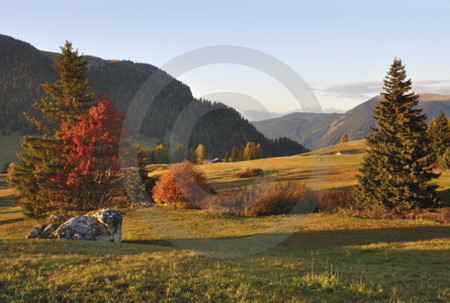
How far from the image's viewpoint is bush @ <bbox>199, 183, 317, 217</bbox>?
39750mm

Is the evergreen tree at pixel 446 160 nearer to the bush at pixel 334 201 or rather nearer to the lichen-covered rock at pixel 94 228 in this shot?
the bush at pixel 334 201

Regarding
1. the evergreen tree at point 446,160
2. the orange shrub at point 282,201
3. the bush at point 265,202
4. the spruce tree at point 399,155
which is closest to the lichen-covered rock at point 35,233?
the bush at point 265,202

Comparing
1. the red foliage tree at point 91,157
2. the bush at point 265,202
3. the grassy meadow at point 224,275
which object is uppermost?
the red foliage tree at point 91,157

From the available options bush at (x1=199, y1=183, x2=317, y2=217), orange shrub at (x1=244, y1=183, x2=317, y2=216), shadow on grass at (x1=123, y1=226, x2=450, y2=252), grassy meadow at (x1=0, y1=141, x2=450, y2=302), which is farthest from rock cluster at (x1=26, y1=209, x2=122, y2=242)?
orange shrub at (x1=244, y1=183, x2=317, y2=216)

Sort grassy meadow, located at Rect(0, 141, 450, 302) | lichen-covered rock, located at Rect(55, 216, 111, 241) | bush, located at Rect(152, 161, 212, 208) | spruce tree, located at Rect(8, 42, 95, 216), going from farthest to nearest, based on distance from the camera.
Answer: bush, located at Rect(152, 161, 212, 208), spruce tree, located at Rect(8, 42, 95, 216), lichen-covered rock, located at Rect(55, 216, 111, 241), grassy meadow, located at Rect(0, 141, 450, 302)

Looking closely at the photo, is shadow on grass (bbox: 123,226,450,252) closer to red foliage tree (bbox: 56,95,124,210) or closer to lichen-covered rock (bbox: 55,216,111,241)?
lichen-covered rock (bbox: 55,216,111,241)

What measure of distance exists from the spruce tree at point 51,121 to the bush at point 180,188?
540 inches

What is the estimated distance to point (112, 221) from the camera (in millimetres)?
24094

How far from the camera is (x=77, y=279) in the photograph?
30.5 ft

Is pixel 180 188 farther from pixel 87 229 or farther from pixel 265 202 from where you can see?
pixel 87 229

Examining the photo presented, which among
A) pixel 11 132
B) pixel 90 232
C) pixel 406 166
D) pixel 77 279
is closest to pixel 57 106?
pixel 90 232

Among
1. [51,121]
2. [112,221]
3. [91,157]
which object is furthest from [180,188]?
[112,221]

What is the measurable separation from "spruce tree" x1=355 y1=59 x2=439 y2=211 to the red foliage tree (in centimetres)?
3030

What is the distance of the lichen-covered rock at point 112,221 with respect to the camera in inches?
938
